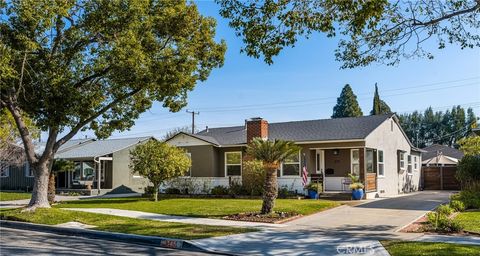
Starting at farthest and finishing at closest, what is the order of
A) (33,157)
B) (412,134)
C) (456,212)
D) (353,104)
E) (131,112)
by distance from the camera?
(412,134) < (353,104) < (131,112) < (33,157) < (456,212)

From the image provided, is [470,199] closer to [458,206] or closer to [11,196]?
[458,206]

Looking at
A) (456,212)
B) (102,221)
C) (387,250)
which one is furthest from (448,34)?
→ (102,221)

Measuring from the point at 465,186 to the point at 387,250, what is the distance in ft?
47.5

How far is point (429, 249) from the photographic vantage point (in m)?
10.3

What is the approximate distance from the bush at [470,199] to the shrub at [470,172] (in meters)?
0.84

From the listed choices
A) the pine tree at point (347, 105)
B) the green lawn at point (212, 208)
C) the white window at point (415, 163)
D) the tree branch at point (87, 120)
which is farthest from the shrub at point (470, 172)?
the pine tree at point (347, 105)

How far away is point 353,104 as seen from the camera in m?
61.6

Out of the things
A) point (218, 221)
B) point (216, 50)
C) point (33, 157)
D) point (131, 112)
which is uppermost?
point (216, 50)

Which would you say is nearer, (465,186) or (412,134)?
(465,186)

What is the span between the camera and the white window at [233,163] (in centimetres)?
2861

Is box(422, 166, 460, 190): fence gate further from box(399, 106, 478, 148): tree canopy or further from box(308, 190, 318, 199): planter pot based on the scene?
box(399, 106, 478, 148): tree canopy

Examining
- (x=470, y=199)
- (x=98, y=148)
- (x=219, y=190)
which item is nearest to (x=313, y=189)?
(x=219, y=190)

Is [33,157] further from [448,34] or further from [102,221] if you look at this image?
[448,34]

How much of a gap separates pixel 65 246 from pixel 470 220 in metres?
11.6
